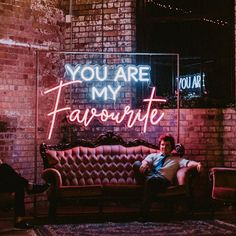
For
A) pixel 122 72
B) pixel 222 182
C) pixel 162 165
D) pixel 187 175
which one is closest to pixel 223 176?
pixel 222 182

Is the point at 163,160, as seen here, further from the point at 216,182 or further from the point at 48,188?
the point at 48,188

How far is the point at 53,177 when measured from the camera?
307 inches

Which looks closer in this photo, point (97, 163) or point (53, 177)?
point (53, 177)

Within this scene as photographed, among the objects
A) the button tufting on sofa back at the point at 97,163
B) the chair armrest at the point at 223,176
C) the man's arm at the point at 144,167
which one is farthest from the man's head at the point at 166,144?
the chair armrest at the point at 223,176

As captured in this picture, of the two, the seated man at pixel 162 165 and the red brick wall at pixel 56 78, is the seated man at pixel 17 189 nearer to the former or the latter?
the red brick wall at pixel 56 78

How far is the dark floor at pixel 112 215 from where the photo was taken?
7762 millimetres

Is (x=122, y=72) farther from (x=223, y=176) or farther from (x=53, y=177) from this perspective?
(x=223, y=176)

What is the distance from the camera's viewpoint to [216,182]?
7.93m

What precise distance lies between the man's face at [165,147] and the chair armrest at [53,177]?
1.56 m

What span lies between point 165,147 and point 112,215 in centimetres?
125

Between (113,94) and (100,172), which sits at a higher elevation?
(113,94)

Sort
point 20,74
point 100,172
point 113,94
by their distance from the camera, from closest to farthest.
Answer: point 100,172 < point 113,94 < point 20,74


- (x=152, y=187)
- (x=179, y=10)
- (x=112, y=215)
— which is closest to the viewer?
(x=152, y=187)

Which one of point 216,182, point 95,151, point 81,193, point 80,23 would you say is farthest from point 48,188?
point 80,23
